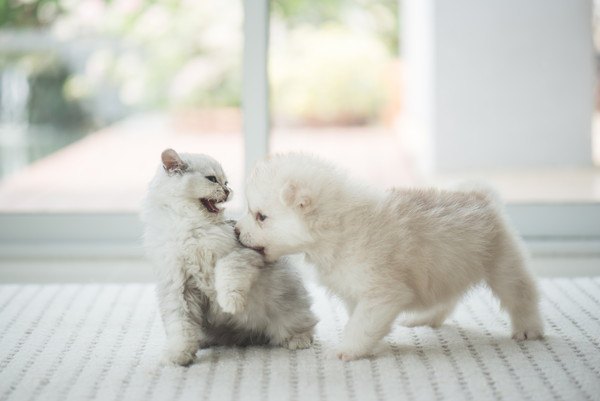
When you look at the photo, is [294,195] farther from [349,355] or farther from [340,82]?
[340,82]

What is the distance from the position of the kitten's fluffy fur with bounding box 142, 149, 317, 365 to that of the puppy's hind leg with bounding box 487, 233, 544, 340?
42 cm

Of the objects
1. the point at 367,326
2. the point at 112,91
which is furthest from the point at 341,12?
the point at 367,326

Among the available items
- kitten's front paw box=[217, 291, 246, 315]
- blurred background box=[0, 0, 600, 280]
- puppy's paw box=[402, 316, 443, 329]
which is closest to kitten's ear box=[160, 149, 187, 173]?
kitten's front paw box=[217, 291, 246, 315]

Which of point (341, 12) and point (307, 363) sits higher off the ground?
point (341, 12)

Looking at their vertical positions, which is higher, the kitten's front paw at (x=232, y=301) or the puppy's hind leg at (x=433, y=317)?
the kitten's front paw at (x=232, y=301)

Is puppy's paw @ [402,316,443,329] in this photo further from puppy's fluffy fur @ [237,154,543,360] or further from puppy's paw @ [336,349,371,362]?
puppy's paw @ [336,349,371,362]

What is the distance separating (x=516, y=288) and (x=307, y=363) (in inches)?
19.5

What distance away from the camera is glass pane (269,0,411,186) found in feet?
11.4

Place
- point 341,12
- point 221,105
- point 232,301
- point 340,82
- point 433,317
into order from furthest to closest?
point 340,82
point 341,12
point 221,105
point 433,317
point 232,301

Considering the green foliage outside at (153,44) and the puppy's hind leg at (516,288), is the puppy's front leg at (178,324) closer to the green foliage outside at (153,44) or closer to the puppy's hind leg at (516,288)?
the puppy's hind leg at (516,288)

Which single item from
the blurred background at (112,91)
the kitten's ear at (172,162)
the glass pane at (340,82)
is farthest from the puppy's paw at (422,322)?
the glass pane at (340,82)

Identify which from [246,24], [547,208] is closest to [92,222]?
[246,24]

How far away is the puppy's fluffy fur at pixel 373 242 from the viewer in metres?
1.70

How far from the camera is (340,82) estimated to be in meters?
3.92
